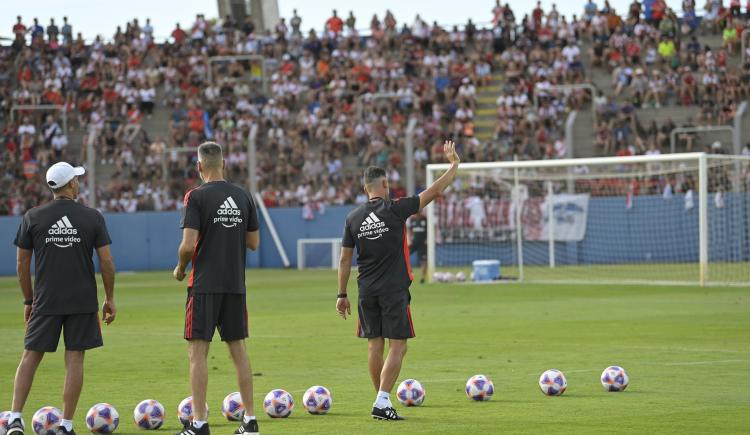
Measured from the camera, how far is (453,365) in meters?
15.2

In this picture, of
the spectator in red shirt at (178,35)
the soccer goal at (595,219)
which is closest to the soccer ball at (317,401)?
the soccer goal at (595,219)

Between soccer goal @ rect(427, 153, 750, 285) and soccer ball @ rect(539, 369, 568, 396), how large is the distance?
25518 millimetres

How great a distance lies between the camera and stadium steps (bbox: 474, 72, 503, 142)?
153ft

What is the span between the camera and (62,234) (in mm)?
10008

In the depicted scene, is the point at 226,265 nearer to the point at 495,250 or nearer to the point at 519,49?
the point at 495,250

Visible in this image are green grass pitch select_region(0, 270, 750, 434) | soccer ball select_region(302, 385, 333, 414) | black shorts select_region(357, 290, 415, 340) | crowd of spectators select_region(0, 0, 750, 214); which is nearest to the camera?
green grass pitch select_region(0, 270, 750, 434)

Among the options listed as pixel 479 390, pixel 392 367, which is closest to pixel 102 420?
pixel 392 367

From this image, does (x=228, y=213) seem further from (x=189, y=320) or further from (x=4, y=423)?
(x=4, y=423)

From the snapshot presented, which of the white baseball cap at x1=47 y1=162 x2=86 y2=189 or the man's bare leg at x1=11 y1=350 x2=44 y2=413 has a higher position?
the white baseball cap at x1=47 y1=162 x2=86 y2=189

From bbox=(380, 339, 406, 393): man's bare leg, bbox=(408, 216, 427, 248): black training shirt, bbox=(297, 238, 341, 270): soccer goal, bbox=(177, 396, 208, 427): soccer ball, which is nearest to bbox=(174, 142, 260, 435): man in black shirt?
bbox=(177, 396, 208, 427): soccer ball

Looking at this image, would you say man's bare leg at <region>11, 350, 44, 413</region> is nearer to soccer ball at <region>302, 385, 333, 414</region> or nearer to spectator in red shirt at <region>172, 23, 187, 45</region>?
soccer ball at <region>302, 385, 333, 414</region>

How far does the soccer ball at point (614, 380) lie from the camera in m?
12.4

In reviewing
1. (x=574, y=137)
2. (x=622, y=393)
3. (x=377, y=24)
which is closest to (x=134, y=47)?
(x=377, y=24)

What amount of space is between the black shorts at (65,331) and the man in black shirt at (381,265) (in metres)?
2.26
